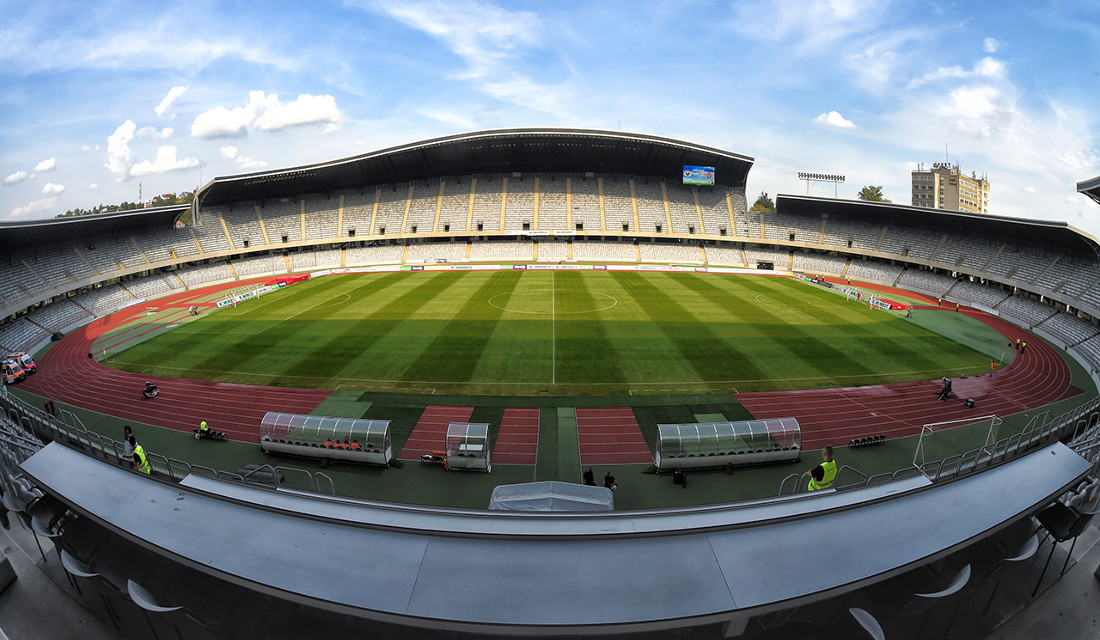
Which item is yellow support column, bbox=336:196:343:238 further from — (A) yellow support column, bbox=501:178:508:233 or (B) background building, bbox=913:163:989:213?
(B) background building, bbox=913:163:989:213

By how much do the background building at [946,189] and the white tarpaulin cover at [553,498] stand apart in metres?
124

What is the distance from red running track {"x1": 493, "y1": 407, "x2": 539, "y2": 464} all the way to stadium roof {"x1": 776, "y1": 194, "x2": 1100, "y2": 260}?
1751 inches

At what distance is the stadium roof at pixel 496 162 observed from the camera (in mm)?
60656

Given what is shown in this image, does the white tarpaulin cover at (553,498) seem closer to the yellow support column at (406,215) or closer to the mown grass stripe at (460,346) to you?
the mown grass stripe at (460,346)

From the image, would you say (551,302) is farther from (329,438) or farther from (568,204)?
(568,204)

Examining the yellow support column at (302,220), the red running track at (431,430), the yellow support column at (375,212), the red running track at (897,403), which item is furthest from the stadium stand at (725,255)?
the yellow support column at (302,220)

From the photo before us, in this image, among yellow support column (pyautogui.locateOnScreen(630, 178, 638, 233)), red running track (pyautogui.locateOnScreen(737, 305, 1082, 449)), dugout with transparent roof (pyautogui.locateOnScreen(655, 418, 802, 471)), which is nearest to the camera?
dugout with transparent roof (pyautogui.locateOnScreen(655, 418, 802, 471))

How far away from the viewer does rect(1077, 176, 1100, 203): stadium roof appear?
27906mm

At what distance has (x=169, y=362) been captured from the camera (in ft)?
84.2

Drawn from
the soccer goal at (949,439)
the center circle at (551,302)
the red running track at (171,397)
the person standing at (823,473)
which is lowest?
the soccer goal at (949,439)

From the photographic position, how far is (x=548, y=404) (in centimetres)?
1975

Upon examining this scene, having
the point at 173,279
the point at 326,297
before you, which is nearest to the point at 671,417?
the point at 326,297

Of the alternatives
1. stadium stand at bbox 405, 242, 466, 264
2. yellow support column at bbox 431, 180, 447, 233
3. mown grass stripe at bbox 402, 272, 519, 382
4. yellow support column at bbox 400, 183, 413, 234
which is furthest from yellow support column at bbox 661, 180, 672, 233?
yellow support column at bbox 400, 183, 413, 234

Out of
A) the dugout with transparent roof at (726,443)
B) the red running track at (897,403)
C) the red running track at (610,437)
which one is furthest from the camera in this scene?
the red running track at (897,403)
